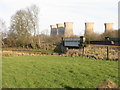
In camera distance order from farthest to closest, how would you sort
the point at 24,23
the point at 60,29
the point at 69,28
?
the point at 60,29, the point at 69,28, the point at 24,23

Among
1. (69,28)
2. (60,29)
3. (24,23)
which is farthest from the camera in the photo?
(60,29)

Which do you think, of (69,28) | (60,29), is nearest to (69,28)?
(69,28)

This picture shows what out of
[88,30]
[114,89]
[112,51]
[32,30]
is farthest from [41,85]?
[88,30]

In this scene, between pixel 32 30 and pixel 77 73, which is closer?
pixel 77 73

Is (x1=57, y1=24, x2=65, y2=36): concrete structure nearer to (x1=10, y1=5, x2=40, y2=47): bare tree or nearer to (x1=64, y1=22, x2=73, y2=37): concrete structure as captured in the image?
(x1=64, y1=22, x2=73, y2=37): concrete structure

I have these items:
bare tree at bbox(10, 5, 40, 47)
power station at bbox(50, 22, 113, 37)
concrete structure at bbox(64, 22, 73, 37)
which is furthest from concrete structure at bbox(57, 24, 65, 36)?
bare tree at bbox(10, 5, 40, 47)

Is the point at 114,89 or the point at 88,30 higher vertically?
the point at 88,30

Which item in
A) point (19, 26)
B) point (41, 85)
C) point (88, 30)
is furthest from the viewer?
point (88, 30)

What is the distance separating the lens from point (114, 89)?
15.9 ft

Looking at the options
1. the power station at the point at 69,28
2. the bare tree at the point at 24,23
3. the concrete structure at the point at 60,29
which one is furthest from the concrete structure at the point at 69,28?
the bare tree at the point at 24,23

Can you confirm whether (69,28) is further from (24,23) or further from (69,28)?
(24,23)

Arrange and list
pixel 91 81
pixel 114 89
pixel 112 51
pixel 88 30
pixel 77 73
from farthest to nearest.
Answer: pixel 88 30 → pixel 112 51 → pixel 77 73 → pixel 91 81 → pixel 114 89

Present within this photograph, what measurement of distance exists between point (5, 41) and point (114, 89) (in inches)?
1611

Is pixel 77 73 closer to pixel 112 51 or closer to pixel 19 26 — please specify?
pixel 112 51
